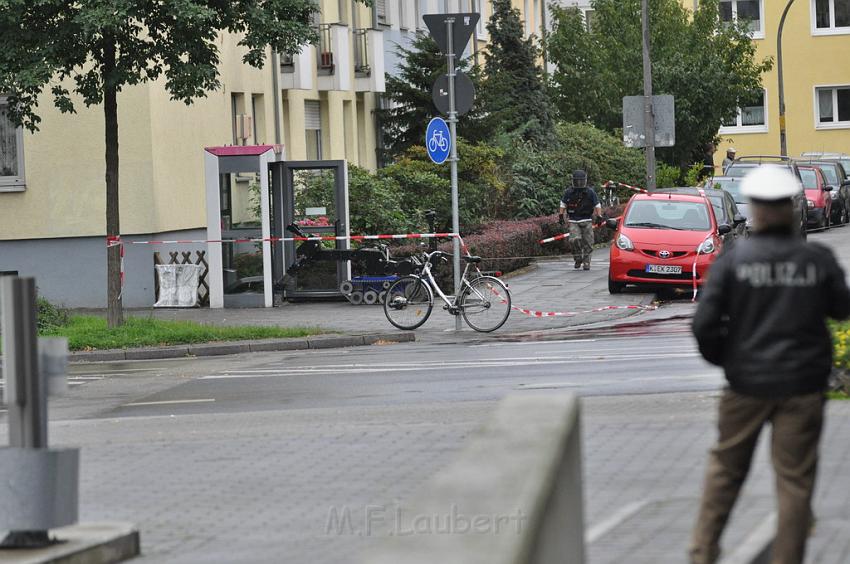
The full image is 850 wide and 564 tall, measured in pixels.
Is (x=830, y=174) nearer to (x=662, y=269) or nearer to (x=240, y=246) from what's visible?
(x=662, y=269)

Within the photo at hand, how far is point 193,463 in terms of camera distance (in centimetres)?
1074

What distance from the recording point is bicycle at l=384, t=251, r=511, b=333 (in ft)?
70.7

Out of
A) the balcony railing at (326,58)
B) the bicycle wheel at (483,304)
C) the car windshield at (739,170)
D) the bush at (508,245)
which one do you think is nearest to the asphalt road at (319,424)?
the bicycle wheel at (483,304)

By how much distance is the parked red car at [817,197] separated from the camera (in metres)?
43.3

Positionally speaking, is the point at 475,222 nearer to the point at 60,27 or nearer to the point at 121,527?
the point at 60,27

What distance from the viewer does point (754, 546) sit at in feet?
22.1

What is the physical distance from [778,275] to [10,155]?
23670 millimetres

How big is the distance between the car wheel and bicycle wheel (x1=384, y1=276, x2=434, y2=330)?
5.26 meters

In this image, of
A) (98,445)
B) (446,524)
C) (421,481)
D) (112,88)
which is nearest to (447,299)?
(112,88)

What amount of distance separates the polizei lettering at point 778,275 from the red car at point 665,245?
19.2 metres

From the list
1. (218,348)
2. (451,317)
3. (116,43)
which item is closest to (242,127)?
(451,317)

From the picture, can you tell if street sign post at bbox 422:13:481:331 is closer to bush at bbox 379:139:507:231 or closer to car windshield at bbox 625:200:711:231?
car windshield at bbox 625:200:711:231

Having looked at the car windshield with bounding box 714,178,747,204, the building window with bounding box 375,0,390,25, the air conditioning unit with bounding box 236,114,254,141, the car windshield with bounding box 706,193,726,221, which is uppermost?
the building window with bounding box 375,0,390,25

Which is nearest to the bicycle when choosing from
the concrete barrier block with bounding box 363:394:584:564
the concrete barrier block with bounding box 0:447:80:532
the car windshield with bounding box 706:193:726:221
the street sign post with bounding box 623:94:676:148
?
the car windshield with bounding box 706:193:726:221
